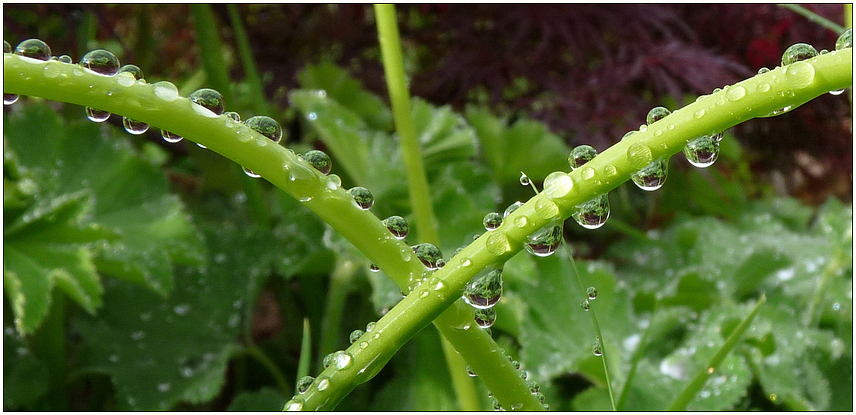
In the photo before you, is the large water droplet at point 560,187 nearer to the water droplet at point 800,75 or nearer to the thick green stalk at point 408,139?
the water droplet at point 800,75

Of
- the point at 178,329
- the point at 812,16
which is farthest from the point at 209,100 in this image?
the point at 178,329

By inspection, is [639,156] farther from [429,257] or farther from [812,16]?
[812,16]

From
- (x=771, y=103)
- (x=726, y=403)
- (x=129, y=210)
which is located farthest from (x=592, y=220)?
(x=129, y=210)

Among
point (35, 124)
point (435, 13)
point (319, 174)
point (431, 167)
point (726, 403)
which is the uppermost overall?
point (435, 13)

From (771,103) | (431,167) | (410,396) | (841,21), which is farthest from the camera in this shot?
(841,21)

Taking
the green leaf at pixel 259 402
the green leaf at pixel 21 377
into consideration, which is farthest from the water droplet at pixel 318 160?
the green leaf at pixel 21 377

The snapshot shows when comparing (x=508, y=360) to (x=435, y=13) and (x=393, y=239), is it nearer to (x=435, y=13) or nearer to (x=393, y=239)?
(x=393, y=239)
